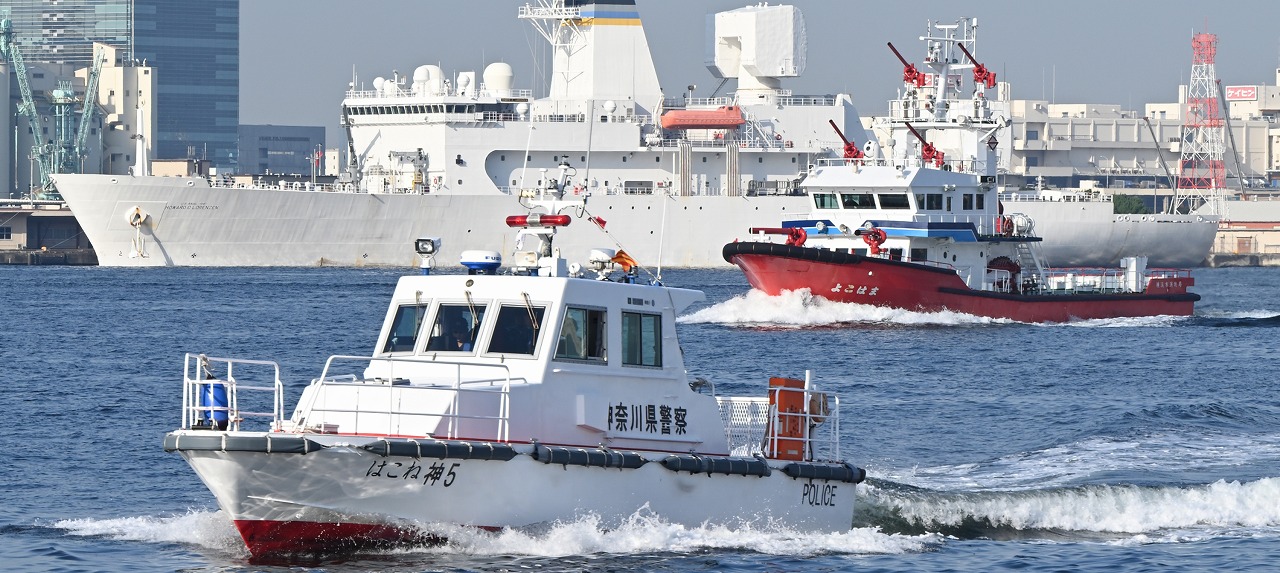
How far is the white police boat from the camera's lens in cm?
1476

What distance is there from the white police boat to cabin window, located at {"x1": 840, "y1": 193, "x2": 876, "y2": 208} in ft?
106

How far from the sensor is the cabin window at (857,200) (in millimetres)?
50125

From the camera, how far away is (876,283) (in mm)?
46531

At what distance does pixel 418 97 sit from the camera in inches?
3359

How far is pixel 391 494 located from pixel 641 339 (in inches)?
118

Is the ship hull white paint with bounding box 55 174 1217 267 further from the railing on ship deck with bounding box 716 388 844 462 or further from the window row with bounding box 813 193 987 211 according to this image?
the railing on ship deck with bounding box 716 388 844 462

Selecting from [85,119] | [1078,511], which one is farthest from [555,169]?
[1078,511]

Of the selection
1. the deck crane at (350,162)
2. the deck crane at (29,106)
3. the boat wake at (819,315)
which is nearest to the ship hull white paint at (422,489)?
the boat wake at (819,315)

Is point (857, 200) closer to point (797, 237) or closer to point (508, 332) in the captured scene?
point (797, 237)

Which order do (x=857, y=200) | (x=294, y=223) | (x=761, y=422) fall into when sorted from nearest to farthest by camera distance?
(x=761, y=422) < (x=857, y=200) < (x=294, y=223)

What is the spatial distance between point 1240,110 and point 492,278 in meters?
173

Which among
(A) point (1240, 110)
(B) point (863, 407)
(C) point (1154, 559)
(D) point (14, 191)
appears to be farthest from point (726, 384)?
(A) point (1240, 110)

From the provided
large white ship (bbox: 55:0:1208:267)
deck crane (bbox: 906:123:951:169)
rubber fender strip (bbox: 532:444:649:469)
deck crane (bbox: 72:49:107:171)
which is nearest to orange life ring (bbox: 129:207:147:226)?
large white ship (bbox: 55:0:1208:267)

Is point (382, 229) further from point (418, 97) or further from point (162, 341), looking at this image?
point (162, 341)
